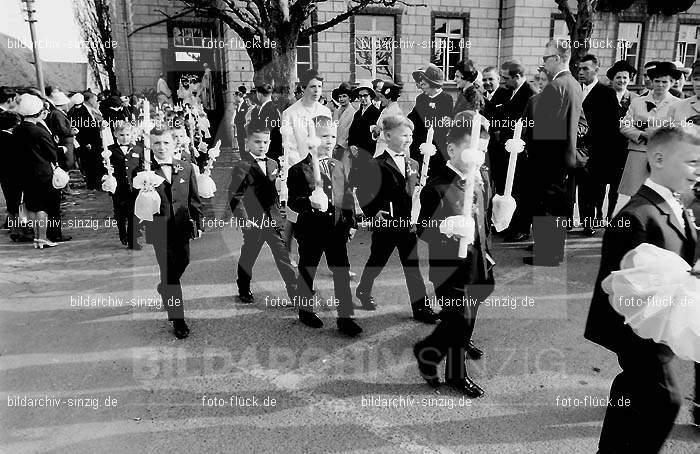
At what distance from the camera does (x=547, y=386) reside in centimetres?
356

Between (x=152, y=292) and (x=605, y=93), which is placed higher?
(x=605, y=93)

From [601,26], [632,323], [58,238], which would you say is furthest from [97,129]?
[601,26]

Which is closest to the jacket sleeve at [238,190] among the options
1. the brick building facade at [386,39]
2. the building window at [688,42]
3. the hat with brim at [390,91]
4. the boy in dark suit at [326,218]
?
the boy in dark suit at [326,218]

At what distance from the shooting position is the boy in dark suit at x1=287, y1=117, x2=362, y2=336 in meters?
4.34

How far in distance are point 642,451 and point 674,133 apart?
1.45 meters

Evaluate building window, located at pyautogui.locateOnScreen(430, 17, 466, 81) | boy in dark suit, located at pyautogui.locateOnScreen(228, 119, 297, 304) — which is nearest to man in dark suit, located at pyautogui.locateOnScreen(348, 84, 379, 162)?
boy in dark suit, located at pyautogui.locateOnScreen(228, 119, 297, 304)

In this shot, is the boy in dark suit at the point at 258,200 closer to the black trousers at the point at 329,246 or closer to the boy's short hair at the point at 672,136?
the black trousers at the point at 329,246

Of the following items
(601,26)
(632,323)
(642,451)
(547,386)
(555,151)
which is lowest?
(547,386)

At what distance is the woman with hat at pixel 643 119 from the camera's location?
6236mm

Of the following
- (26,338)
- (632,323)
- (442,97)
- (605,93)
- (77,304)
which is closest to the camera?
(632,323)

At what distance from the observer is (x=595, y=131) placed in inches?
269

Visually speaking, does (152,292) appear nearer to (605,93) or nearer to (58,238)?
(58,238)

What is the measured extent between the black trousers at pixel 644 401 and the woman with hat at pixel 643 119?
171 inches

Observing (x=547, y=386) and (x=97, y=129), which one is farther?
(x=97, y=129)
